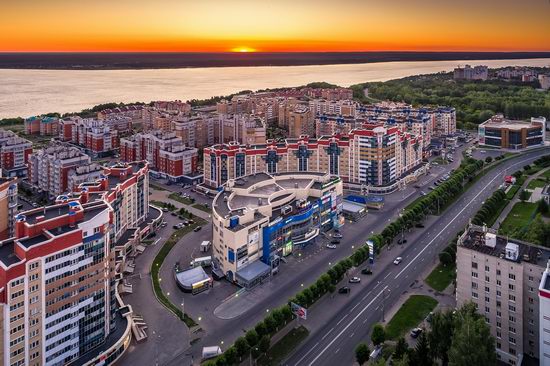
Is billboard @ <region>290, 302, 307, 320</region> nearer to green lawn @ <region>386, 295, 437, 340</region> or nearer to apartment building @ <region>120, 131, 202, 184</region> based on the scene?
green lawn @ <region>386, 295, 437, 340</region>

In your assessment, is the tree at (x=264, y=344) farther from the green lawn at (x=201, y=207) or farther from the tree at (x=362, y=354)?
the green lawn at (x=201, y=207)

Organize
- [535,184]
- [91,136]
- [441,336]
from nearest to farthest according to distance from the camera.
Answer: [441,336]
[535,184]
[91,136]

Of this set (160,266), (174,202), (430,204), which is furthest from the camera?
(174,202)

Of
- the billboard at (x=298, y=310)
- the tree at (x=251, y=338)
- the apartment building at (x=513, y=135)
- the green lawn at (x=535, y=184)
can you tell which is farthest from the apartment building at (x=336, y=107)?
the tree at (x=251, y=338)

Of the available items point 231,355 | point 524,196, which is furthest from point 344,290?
point 524,196

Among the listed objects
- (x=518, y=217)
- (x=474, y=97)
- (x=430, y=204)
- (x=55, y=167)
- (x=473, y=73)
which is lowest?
(x=518, y=217)

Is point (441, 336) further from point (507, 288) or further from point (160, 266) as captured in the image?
point (160, 266)

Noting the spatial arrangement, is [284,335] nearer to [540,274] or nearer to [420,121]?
[540,274]
